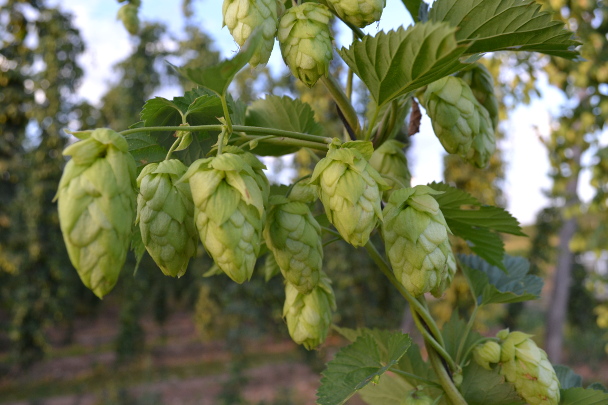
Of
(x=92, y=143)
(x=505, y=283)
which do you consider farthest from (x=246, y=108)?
(x=505, y=283)

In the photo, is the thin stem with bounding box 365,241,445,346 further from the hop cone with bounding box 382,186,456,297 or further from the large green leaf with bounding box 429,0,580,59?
the large green leaf with bounding box 429,0,580,59

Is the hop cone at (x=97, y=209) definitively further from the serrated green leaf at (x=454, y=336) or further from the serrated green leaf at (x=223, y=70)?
the serrated green leaf at (x=454, y=336)

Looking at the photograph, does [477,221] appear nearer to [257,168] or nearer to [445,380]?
[445,380]

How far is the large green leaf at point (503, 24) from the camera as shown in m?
0.49

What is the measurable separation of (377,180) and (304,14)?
0.61 feet

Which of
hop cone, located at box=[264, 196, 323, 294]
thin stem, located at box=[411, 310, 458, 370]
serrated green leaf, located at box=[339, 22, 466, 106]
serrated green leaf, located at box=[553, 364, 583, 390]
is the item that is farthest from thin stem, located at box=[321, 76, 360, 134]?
serrated green leaf, located at box=[553, 364, 583, 390]

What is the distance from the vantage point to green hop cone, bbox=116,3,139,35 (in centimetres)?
107

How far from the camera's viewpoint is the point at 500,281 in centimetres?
89

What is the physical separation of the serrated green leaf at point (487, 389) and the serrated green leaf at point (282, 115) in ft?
1.44

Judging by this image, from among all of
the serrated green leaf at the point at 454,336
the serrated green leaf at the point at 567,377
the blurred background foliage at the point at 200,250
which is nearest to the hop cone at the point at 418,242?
the serrated green leaf at the point at 454,336

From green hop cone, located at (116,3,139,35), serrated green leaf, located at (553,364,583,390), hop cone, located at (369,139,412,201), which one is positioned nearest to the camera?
hop cone, located at (369,139,412,201)

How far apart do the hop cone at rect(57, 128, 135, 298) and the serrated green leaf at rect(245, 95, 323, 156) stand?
0.41 m

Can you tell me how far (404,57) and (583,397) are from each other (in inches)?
20.6

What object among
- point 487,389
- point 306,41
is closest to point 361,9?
point 306,41
